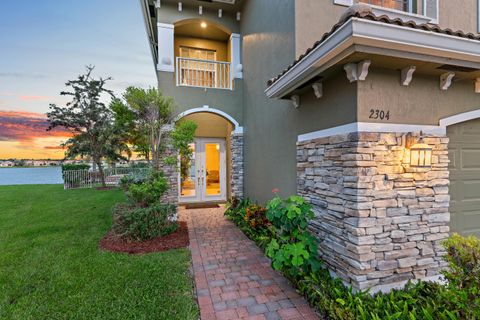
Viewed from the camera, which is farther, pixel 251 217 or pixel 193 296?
pixel 251 217

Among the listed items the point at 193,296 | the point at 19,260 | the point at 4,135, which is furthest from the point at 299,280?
the point at 4,135

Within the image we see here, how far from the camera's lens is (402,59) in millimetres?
2865

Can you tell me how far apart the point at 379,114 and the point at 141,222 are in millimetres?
5493

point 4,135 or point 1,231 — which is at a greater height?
point 4,135

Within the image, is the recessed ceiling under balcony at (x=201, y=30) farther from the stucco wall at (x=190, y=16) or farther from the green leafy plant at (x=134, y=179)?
the green leafy plant at (x=134, y=179)

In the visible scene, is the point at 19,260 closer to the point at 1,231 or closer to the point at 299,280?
the point at 1,231

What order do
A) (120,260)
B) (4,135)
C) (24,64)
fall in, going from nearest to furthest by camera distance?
(120,260) → (24,64) → (4,135)

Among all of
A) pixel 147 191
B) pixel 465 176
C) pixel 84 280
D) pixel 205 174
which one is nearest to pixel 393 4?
pixel 465 176

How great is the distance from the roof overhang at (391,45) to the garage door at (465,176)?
3.86ft

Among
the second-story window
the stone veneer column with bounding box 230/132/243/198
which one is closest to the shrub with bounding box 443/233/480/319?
the second-story window

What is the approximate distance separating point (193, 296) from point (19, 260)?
4002mm

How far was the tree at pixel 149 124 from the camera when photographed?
631 centimetres

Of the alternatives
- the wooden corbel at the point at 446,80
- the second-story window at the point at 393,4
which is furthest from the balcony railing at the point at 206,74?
the wooden corbel at the point at 446,80

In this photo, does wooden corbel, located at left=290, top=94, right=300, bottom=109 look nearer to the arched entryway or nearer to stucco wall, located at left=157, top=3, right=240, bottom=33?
the arched entryway
